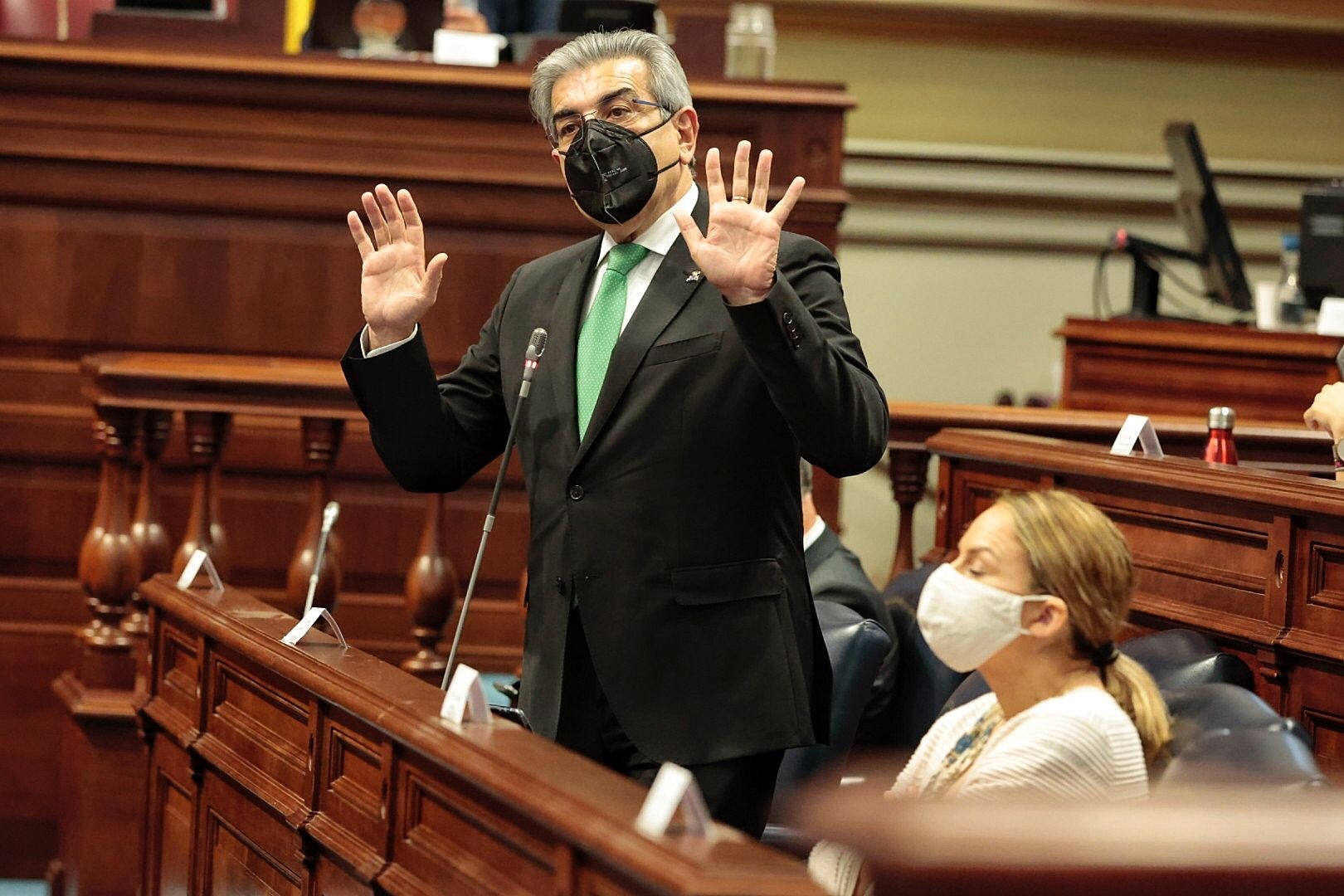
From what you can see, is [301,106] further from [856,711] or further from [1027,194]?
[1027,194]

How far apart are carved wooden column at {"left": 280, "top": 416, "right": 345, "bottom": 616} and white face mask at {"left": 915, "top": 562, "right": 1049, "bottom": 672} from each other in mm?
1885

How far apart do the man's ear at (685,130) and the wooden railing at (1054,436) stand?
161 centimetres

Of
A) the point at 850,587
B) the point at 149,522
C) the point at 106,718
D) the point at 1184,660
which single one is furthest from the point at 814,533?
the point at 106,718

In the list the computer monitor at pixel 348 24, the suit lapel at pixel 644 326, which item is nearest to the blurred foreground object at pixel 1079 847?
the suit lapel at pixel 644 326

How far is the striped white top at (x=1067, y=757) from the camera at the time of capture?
198 cm

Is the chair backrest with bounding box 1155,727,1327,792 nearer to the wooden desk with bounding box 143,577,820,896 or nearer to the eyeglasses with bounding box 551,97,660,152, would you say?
the wooden desk with bounding box 143,577,820,896

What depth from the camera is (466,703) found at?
2.11 meters

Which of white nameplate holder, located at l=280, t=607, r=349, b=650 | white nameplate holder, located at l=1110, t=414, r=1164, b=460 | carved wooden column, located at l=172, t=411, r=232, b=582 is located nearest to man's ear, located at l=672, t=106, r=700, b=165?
white nameplate holder, located at l=280, t=607, r=349, b=650

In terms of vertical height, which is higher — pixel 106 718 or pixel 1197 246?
pixel 1197 246

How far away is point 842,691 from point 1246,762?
1.01 meters

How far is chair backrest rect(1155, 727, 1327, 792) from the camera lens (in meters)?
1.93

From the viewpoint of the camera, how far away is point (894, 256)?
7395 millimetres

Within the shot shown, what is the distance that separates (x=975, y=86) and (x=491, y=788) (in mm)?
6125

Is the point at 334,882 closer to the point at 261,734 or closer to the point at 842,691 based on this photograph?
the point at 261,734
